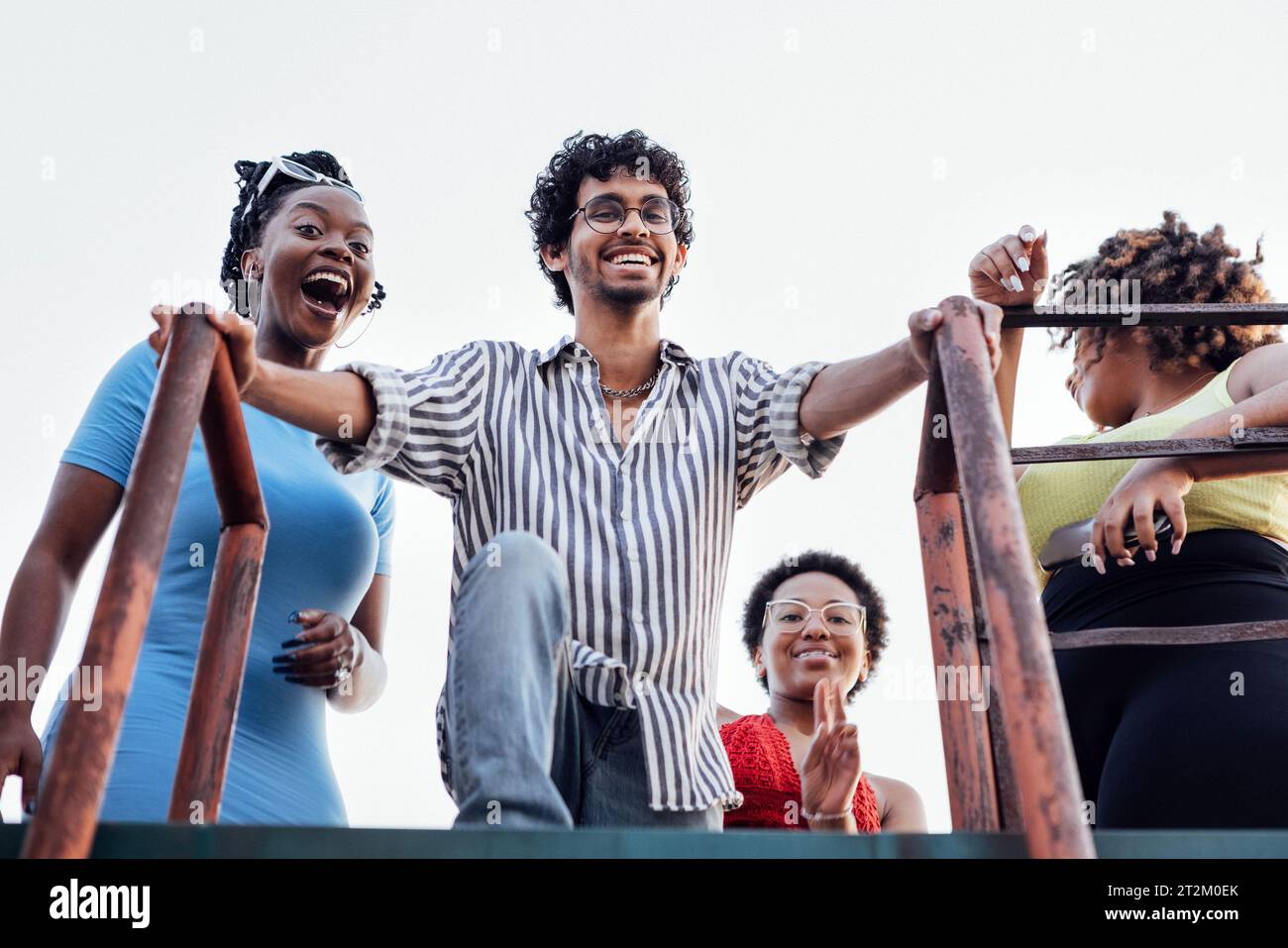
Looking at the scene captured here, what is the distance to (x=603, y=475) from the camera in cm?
220

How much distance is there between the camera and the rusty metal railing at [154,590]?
3.84 ft

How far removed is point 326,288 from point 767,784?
4.74 feet

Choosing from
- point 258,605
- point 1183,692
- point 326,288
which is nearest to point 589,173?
point 326,288

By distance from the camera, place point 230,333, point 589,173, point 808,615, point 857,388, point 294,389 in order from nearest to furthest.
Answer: point 230,333 → point 294,389 → point 857,388 → point 589,173 → point 808,615

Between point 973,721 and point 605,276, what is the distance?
3.55 ft

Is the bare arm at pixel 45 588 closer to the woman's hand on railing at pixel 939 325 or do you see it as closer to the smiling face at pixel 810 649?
the woman's hand on railing at pixel 939 325

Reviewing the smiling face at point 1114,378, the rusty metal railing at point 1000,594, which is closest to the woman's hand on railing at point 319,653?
the rusty metal railing at point 1000,594

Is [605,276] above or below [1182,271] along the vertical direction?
below

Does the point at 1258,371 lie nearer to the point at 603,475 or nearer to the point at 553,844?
the point at 603,475

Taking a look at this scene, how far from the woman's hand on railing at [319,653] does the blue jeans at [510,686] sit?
1.82 ft

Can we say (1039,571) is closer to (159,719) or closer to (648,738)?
(648,738)
